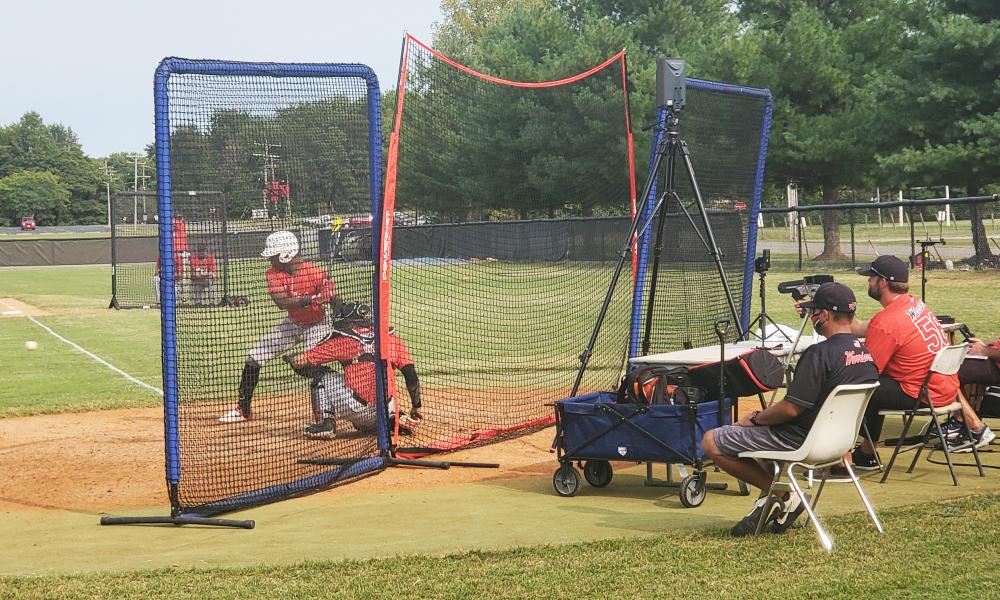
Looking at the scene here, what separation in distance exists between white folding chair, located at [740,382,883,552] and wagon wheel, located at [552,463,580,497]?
174 cm

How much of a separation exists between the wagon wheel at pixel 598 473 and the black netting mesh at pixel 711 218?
2982 mm

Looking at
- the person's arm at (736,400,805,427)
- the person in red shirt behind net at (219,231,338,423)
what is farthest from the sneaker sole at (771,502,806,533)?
the person in red shirt behind net at (219,231,338,423)

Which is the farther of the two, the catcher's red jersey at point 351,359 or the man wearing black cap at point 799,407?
the catcher's red jersey at point 351,359

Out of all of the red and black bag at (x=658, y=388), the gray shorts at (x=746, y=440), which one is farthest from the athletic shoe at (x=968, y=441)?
the gray shorts at (x=746, y=440)

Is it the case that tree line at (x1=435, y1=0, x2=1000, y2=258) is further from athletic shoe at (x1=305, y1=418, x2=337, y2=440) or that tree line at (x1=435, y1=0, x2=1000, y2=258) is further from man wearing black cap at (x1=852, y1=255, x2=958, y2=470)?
athletic shoe at (x1=305, y1=418, x2=337, y2=440)

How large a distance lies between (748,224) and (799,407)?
6.51 m

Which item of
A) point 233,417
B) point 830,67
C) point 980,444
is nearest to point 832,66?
point 830,67

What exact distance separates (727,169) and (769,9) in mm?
33412

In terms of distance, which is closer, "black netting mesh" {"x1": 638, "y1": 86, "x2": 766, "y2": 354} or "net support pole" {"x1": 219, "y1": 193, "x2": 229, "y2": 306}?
"net support pole" {"x1": 219, "y1": 193, "x2": 229, "y2": 306}

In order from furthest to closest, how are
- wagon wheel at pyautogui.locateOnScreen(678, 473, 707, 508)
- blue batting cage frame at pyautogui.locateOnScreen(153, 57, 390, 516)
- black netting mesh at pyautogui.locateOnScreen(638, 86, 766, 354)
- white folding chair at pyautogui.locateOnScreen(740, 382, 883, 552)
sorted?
black netting mesh at pyautogui.locateOnScreen(638, 86, 766, 354), wagon wheel at pyautogui.locateOnScreen(678, 473, 707, 508), blue batting cage frame at pyautogui.locateOnScreen(153, 57, 390, 516), white folding chair at pyautogui.locateOnScreen(740, 382, 883, 552)

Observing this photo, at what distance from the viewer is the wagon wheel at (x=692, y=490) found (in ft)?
24.0

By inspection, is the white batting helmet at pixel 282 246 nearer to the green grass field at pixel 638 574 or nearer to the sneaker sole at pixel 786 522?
the green grass field at pixel 638 574

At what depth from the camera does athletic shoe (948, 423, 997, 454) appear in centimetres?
858

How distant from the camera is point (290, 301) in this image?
862 cm
